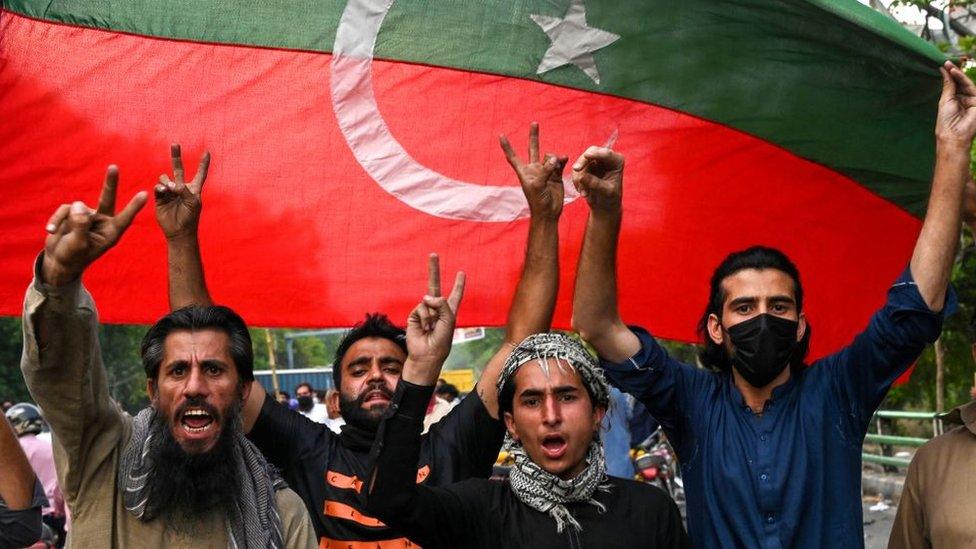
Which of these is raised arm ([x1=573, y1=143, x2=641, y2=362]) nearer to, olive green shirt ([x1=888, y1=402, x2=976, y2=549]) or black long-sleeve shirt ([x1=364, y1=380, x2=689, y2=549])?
black long-sleeve shirt ([x1=364, y1=380, x2=689, y2=549])

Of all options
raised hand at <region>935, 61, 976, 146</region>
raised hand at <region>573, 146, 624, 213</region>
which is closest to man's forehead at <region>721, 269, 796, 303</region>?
raised hand at <region>573, 146, 624, 213</region>

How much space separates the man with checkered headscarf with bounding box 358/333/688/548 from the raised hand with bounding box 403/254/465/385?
5cm

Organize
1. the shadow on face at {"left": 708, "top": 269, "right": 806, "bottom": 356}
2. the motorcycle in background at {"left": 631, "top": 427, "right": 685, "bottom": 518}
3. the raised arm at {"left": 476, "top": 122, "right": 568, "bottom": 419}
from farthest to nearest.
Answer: the motorcycle in background at {"left": 631, "top": 427, "right": 685, "bottom": 518} < the raised arm at {"left": 476, "top": 122, "right": 568, "bottom": 419} < the shadow on face at {"left": 708, "top": 269, "right": 806, "bottom": 356}

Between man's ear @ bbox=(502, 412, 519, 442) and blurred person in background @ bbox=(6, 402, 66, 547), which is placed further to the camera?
blurred person in background @ bbox=(6, 402, 66, 547)

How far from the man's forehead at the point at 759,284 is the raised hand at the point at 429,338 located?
939 mm

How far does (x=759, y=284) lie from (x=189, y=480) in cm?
193

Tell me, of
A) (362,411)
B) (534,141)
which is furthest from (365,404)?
(534,141)

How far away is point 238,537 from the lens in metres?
3.68

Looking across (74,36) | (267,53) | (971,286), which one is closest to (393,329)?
(267,53)

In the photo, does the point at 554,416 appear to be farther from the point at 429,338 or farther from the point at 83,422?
the point at 83,422

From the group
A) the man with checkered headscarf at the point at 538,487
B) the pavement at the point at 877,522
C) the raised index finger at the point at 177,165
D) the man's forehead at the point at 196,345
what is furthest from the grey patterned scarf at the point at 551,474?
the pavement at the point at 877,522

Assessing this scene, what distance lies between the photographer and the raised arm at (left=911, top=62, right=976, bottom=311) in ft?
12.2

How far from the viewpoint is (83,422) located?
3.50m

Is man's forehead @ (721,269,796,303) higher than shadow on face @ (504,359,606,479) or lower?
higher
